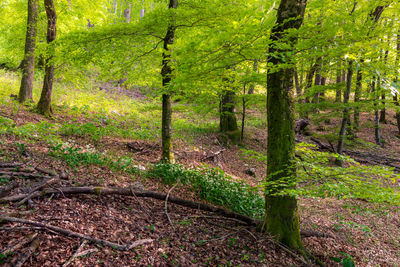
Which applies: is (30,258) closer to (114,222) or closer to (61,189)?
(114,222)

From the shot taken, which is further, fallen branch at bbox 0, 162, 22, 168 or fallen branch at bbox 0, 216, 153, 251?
fallen branch at bbox 0, 162, 22, 168

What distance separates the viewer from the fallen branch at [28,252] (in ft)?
7.41

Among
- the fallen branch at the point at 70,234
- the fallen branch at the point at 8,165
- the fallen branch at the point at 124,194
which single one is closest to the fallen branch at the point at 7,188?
the fallen branch at the point at 124,194

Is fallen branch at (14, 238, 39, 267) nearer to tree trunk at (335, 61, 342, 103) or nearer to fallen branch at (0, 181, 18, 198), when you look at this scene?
fallen branch at (0, 181, 18, 198)

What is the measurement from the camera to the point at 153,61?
7.16 m

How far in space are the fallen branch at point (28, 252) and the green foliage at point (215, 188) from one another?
3.89 metres

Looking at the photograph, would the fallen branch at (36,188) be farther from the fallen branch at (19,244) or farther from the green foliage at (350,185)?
the green foliage at (350,185)

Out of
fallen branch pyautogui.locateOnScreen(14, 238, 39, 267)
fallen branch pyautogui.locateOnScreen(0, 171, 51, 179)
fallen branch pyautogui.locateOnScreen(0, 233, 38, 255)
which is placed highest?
fallen branch pyautogui.locateOnScreen(0, 171, 51, 179)

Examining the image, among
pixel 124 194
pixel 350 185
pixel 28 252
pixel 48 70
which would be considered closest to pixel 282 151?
pixel 350 185

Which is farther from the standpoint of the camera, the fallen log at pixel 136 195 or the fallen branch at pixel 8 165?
the fallen branch at pixel 8 165

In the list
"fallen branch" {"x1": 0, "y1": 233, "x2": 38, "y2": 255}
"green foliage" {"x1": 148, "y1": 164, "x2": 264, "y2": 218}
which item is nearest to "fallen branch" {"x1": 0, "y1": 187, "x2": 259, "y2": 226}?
"green foliage" {"x1": 148, "y1": 164, "x2": 264, "y2": 218}

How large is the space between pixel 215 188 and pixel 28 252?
454 centimetres

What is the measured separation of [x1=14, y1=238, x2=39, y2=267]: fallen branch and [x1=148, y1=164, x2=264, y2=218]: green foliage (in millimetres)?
3892

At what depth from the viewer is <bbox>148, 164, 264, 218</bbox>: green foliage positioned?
19.6ft
